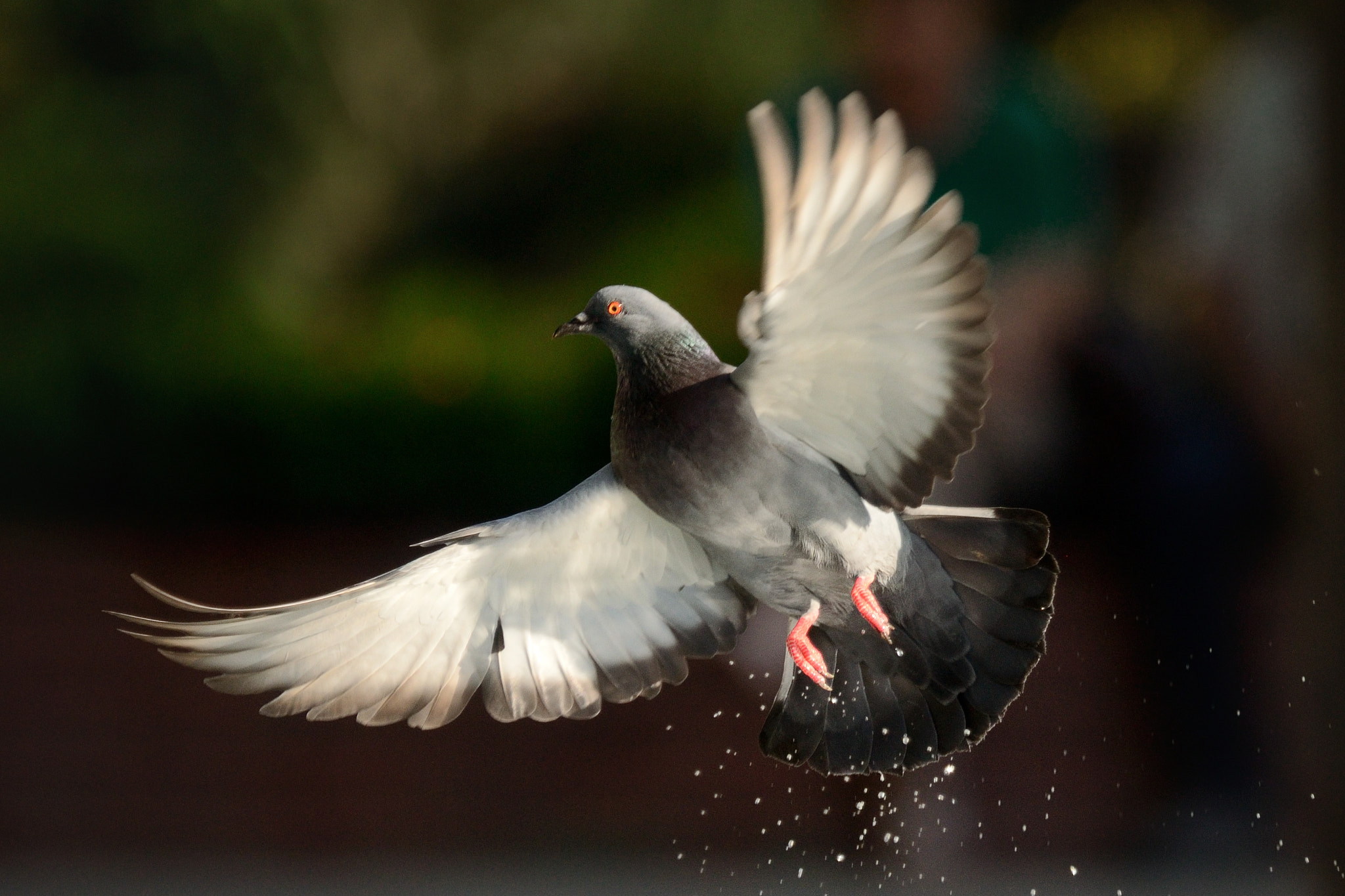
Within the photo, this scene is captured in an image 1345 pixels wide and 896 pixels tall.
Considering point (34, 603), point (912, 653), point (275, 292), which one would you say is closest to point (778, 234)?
point (912, 653)

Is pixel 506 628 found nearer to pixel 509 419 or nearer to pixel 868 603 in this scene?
pixel 868 603

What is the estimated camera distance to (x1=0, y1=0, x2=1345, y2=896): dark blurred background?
2.54 metres

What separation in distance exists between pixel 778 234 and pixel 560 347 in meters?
1.42

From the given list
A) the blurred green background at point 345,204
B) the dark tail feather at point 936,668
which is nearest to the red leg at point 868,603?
the dark tail feather at point 936,668

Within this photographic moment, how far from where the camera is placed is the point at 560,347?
2537mm

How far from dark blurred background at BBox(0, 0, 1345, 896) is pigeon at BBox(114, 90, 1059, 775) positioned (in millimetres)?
870

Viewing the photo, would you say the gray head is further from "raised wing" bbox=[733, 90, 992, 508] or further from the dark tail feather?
the dark tail feather

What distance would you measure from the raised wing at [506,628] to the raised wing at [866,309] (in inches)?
9.9

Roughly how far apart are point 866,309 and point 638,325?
0.74 ft

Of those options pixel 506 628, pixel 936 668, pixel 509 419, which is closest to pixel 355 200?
pixel 509 419

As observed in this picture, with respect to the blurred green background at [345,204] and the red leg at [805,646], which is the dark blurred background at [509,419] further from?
the red leg at [805,646]

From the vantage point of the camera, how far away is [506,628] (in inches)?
60.4

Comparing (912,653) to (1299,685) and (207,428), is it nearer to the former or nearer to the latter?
(1299,685)

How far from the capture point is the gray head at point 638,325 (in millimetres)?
1290
